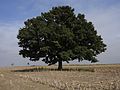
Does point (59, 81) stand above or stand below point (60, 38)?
below

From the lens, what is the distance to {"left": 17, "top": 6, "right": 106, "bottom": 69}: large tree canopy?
189 feet

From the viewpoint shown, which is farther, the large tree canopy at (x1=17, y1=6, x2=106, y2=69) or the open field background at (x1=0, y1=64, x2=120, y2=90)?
the large tree canopy at (x1=17, y1=6, x2=106, y2=69)

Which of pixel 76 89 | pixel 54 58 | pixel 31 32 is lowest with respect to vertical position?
pixel 76 89

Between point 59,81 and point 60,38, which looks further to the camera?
point 60,38

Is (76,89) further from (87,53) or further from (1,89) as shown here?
(87,53)

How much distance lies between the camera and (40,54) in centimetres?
5916

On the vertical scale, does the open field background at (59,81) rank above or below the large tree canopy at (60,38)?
below

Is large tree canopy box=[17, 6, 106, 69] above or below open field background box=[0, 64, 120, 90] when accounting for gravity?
above

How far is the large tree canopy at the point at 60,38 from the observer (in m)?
57.7

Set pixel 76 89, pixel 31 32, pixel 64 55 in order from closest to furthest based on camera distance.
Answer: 1. pixel 76 89
2. pixel 64 55
3. pixel 31 32

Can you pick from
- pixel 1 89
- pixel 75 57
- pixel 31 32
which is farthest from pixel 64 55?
pixel 1 89

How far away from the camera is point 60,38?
5769cm

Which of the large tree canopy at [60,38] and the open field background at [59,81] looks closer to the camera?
the open field background at [59,81]

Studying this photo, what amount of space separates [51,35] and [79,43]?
5.06m
